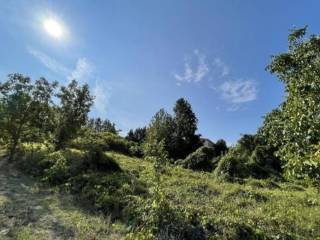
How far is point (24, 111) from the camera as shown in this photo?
17.5m

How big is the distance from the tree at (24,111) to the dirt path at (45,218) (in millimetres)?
5929

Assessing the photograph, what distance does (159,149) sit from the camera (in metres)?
10.2

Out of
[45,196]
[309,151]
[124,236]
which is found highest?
[309,151]

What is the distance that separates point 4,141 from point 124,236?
41.1ft

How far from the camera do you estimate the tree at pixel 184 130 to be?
4312 cm

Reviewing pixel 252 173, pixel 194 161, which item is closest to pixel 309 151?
pixel 252 173

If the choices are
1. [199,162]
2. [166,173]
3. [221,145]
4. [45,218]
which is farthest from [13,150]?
[221,145]

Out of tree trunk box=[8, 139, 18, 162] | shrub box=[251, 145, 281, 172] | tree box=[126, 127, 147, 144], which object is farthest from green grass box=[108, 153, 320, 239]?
tree box=[126, 127, 147, 144]

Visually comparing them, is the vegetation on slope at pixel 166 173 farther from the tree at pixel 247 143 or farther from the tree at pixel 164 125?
the tree at pixel 164 125

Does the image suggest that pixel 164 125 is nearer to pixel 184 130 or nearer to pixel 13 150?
pixel 184 130

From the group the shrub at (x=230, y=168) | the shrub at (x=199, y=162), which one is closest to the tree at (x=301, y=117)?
the shrub at (x=230, y=168)

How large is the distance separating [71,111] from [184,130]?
97.7 ft

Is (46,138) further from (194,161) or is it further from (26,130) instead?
(194,161)

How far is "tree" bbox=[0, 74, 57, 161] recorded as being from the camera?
56.1 feet
